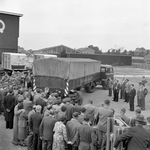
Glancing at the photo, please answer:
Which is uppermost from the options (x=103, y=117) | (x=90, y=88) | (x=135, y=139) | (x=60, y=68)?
(x=60, y=68)

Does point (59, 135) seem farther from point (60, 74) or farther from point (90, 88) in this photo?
A: point (90, 88)

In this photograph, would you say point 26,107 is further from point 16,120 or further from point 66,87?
point 66,87

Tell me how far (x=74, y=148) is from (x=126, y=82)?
395 inches

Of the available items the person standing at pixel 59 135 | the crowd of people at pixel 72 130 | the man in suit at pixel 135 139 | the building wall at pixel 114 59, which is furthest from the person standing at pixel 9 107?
the building wall at pixel 114 59

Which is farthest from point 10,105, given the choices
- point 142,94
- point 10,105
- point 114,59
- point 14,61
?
point 114,59

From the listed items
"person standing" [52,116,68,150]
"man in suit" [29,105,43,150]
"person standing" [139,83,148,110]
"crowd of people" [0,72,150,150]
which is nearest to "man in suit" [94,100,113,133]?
"crowd of people" [0,72,150,150]

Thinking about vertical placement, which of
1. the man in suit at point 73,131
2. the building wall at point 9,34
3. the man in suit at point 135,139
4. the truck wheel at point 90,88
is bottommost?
the truck wheel at point 90,88

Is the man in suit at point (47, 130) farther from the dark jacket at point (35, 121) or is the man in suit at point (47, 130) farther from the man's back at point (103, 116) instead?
the man's back at point (103, 116)

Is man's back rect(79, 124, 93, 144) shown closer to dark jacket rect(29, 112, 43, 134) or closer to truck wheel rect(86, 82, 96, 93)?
dark jacket rect(29, 112, 43, 134)

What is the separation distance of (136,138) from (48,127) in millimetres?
2739

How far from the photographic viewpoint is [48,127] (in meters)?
6.25

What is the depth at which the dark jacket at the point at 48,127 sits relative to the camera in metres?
6.23

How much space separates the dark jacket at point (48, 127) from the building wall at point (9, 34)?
25874 mm

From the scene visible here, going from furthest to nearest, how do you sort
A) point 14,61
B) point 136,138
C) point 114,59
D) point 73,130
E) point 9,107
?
1. point 114,59
2. point 14,61
3. point 9,107
4. point 73,130
5. point 136,138
